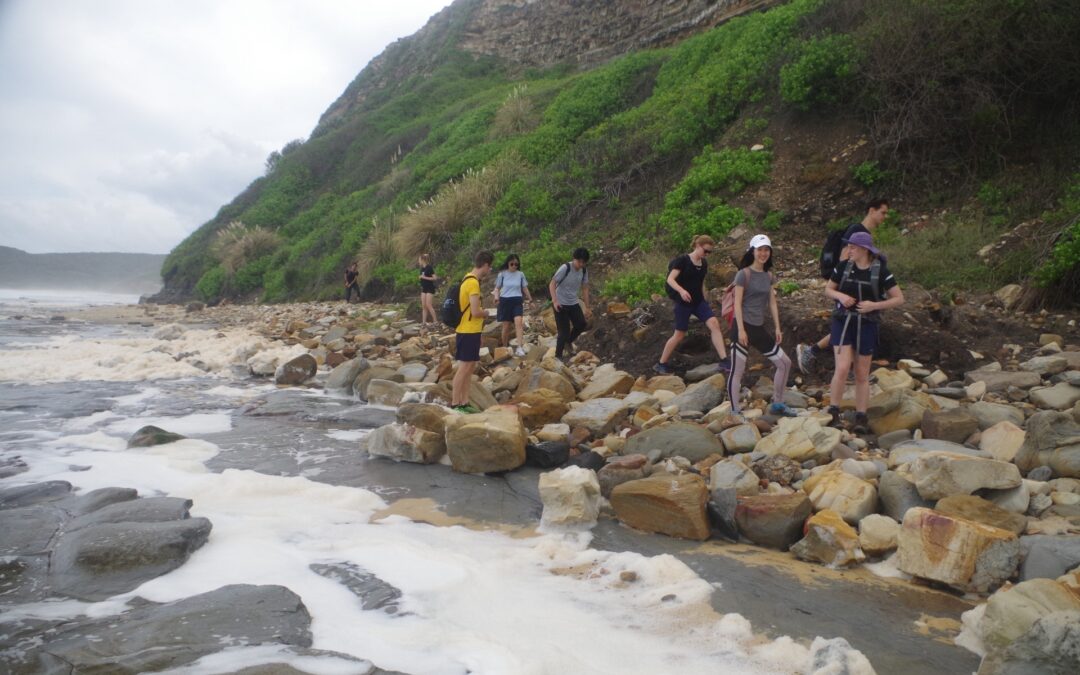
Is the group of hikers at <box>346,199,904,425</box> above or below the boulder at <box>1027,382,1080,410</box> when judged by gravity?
above

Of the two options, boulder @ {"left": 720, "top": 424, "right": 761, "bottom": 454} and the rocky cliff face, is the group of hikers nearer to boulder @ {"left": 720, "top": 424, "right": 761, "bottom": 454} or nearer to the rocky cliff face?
boulder @ {"left": 720, "top": 424, "right": 761, "bottom": 454}

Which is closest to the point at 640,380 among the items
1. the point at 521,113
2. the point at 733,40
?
the point at 733,40

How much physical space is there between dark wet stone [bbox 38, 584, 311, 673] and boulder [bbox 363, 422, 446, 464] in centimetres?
262

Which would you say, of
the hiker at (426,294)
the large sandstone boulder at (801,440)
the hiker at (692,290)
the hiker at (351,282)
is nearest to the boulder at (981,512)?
the large sandstone boulder at (801,440)

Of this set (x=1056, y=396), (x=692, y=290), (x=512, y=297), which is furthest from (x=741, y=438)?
(x=512, y=297)

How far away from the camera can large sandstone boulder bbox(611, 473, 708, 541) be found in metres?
4.41

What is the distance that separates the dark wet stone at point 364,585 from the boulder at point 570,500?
1.31m

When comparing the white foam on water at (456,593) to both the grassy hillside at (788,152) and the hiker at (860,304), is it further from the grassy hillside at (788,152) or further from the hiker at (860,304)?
the grassy hillside at (788,152)

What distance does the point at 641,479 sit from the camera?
15.9ft

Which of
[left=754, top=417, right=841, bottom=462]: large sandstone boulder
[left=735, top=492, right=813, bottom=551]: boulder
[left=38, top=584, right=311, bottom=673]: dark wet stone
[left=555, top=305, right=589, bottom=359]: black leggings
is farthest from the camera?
[left=555, top=305, right=589, bottom=359]: black leggings

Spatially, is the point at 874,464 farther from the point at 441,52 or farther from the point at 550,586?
the point at 441,52

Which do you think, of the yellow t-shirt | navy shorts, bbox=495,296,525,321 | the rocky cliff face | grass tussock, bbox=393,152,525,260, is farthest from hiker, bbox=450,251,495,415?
the rocky cliff face

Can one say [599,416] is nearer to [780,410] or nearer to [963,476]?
[780,410]

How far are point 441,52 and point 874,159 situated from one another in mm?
33417
